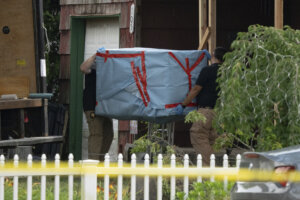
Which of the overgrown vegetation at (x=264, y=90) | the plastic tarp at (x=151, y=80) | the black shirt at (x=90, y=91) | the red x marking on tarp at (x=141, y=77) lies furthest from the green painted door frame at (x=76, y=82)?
the overgrown vegetation at (x=264, y=90)

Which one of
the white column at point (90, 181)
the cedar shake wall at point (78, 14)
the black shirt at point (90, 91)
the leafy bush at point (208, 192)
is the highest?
the cedar shake wall at point (78, 14)

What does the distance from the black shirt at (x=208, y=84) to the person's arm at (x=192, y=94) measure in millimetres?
55

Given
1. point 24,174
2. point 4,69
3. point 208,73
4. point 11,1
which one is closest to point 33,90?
point 4,69

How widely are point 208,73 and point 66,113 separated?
5826 mm

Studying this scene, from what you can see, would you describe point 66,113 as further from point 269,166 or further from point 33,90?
point 269,166

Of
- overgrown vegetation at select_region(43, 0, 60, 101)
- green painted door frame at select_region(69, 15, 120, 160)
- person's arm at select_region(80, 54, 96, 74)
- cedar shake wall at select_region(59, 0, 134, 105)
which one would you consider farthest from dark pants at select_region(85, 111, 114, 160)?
overgrown vegetation at select_region(43, 0, 60, 101)

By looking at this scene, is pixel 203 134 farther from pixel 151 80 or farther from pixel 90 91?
pixel 90 91

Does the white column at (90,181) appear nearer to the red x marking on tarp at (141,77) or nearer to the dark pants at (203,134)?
the red x marking on tarp at (141,77)

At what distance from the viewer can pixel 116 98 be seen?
11359 mm

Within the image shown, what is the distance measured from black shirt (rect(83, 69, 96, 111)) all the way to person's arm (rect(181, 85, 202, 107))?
1664mm

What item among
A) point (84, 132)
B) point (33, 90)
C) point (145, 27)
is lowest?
point (84, 132)

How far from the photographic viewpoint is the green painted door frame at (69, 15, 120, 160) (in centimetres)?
1602

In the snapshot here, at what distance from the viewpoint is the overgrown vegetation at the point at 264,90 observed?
9.08m

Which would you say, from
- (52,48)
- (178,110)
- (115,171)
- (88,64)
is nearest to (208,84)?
(178,110)
